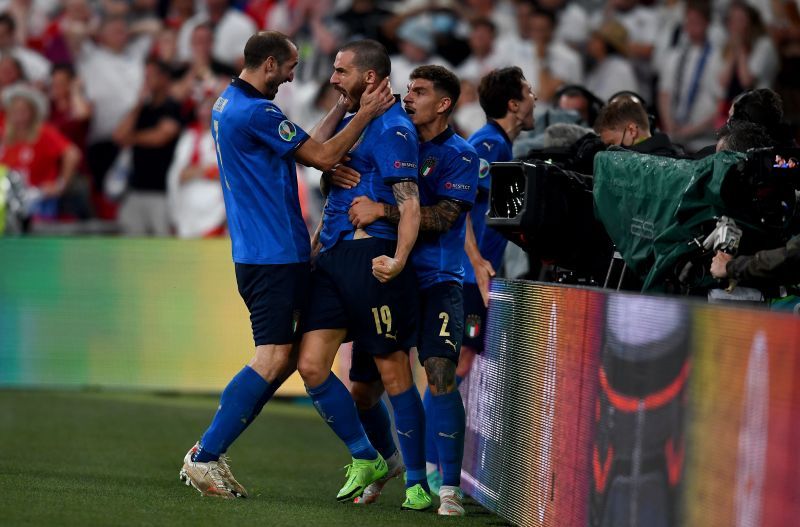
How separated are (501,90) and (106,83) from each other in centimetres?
954

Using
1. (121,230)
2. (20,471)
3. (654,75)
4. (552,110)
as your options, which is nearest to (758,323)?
(20,471)

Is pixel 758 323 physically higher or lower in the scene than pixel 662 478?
higher

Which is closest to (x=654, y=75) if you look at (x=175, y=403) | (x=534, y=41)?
(x=534, y=41)

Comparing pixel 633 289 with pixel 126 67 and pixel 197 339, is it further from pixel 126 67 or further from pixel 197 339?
pixel 126 67

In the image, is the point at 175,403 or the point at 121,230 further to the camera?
the point at 121,230

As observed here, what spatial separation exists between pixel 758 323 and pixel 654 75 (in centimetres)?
1088

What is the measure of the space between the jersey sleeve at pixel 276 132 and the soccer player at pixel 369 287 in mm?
371

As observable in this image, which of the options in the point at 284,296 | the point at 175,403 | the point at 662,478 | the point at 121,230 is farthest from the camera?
the point at 121,230

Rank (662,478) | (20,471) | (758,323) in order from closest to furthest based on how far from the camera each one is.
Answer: (758,323) < (662,478) < (20,471)

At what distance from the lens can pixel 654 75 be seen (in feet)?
47.9

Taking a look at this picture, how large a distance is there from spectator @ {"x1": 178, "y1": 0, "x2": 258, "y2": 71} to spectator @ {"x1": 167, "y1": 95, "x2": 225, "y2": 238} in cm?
103

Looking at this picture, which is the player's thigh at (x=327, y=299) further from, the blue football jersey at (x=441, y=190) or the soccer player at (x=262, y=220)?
the blue football jersey at (x=441, y=190)

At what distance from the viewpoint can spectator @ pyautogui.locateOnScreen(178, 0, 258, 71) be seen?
16.5 meters

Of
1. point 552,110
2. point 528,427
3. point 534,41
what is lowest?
point 528,427
